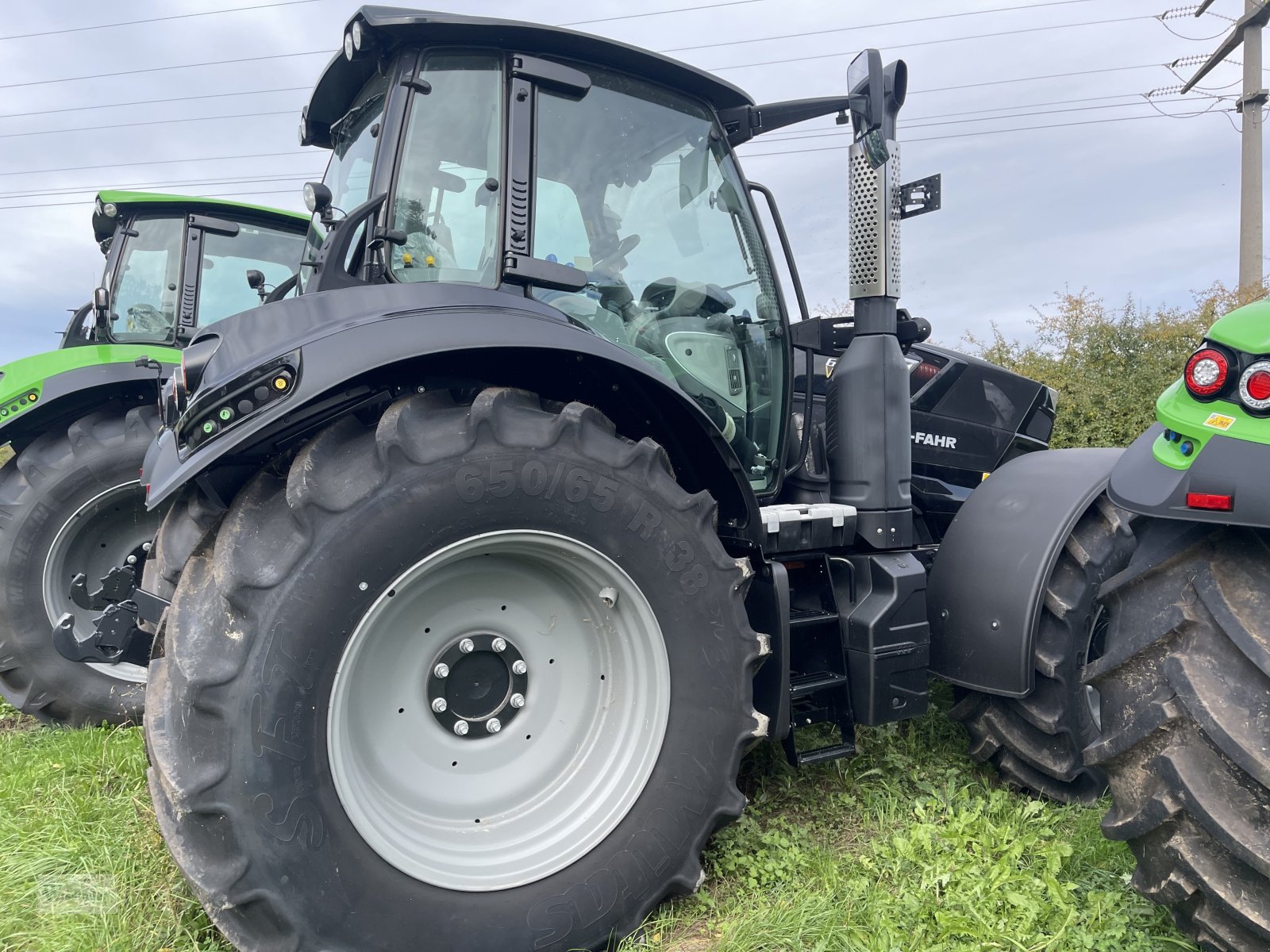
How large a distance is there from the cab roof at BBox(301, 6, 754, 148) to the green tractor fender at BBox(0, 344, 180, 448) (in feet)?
6.71

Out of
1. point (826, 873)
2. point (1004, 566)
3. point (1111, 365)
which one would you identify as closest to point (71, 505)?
point (826, 873)

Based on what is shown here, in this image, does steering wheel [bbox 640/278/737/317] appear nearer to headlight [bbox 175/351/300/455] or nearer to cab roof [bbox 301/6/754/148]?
cab roof [bbox 301/6/754/148]

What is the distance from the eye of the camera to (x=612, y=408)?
2.38m

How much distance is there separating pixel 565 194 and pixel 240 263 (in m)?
3.82

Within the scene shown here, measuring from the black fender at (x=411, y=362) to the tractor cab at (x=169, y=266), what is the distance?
3.32 meters

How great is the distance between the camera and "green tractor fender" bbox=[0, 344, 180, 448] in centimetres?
414

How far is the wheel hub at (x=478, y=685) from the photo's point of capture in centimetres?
212

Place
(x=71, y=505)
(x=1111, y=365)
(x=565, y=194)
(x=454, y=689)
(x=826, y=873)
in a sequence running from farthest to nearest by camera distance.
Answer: (x=1111, y=365), (x=71, y=505), (x=565, y=194), (x=826, y=873), (x=454, y=689)

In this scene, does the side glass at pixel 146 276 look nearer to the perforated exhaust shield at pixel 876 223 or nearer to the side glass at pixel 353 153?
the side glass at pixel 353 153

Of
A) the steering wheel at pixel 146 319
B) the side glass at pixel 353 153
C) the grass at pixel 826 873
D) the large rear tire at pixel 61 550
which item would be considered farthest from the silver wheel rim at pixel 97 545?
the side glass at pixel 353 153

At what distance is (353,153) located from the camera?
2.66 metres

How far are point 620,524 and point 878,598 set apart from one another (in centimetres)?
104

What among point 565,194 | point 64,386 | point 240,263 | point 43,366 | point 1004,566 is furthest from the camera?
point 240,263

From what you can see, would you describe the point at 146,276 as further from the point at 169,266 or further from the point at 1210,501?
the point at 1210,501
